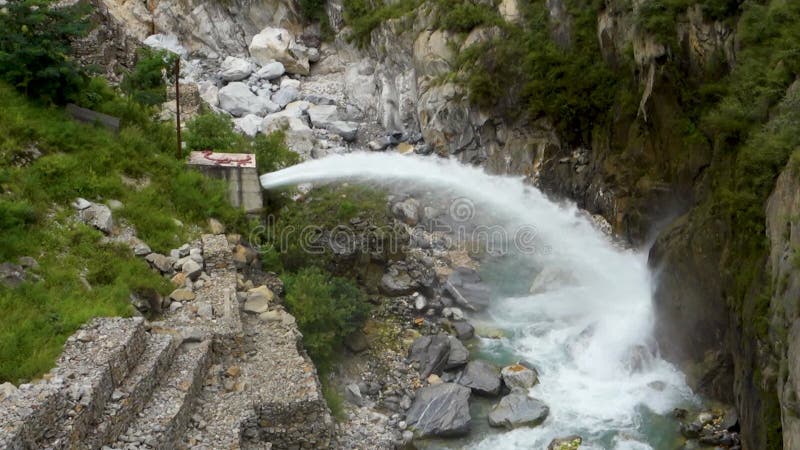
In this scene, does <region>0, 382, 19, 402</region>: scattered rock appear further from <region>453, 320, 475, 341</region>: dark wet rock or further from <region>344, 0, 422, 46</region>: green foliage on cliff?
<region>344, 0, 422, 46</region>: green foliage on cliff

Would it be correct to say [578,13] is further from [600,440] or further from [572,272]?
[600,440]

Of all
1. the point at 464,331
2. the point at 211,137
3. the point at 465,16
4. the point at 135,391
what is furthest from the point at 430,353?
the point at 465,16

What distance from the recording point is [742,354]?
1290 centimetres

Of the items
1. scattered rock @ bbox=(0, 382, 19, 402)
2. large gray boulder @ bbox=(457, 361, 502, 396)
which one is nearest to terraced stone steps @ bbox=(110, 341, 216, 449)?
scattered rock @ bbox=(0, 382, 19, 402)

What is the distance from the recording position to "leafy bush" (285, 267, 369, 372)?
1492cm

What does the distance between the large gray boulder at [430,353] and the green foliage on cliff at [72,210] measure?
520 cm

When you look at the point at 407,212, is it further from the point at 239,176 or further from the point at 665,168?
the point at 665,168

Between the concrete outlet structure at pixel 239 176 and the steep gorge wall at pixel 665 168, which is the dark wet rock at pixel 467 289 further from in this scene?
the concrete outlet structure at pixel 239 176

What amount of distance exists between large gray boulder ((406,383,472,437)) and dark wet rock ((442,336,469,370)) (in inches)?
32.7

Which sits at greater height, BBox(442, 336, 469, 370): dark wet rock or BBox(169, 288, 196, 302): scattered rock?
BBox(169, 288, 196, 302): scattered rock

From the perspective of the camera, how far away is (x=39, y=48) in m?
18.4

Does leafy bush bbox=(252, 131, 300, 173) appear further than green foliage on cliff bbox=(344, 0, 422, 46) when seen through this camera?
No

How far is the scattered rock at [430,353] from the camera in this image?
1549 cm

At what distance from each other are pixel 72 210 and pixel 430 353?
26.9ft
